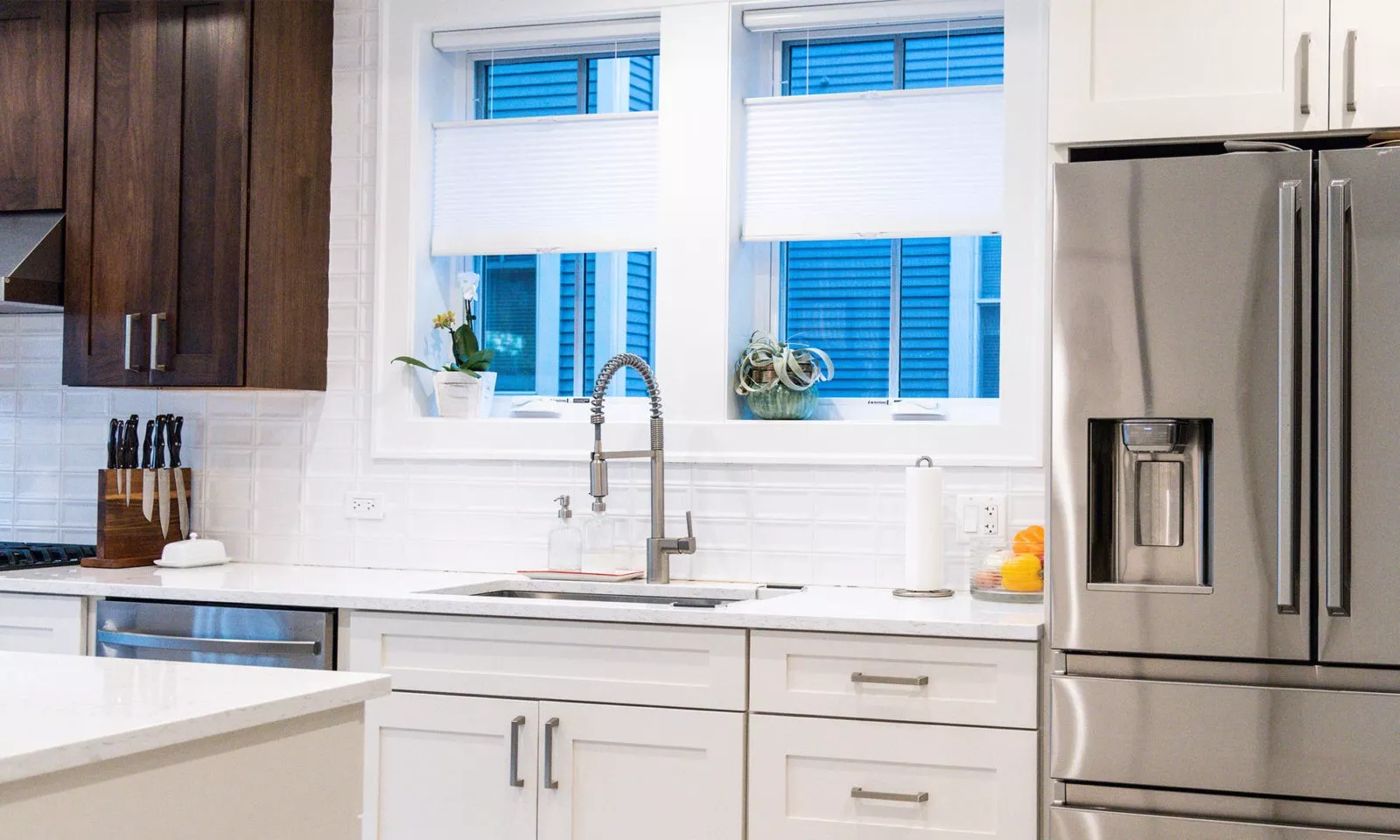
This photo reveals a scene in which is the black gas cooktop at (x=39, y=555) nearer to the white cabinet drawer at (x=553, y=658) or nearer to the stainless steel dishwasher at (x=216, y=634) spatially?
the stainless steel dishwasher at (x=216, y=634)

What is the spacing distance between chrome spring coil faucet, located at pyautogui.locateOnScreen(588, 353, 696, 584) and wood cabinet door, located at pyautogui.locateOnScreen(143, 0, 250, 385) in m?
0.88

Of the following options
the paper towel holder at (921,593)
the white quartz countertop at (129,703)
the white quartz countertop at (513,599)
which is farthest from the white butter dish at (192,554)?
the paper towel holder at (921,593)

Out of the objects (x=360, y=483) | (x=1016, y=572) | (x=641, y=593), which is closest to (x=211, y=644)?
(x=360, y=483)

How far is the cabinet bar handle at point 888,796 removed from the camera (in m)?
2.37

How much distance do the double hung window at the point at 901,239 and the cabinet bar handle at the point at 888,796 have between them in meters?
1.10

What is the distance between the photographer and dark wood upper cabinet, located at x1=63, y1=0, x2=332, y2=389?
318cm

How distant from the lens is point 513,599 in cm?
265

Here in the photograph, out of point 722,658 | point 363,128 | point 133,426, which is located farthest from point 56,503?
point 722,658

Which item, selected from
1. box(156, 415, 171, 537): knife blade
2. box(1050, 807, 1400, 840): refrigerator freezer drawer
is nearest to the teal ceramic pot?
box(1050, 807, 1400, 840): refrigerator freezer drawer

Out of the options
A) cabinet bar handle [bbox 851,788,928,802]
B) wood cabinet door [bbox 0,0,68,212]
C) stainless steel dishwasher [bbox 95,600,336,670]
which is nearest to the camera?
cabinet bar handle [bbox 851,788,928,802]

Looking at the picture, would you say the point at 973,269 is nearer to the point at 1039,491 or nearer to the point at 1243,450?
the point at 1039,491

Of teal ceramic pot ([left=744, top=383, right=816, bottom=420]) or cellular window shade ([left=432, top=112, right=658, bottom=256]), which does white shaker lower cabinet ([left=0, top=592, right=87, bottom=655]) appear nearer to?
cellular window shade ([left=432, top=112, right=658, bottom=256])

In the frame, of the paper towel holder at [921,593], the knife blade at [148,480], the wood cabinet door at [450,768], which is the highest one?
the knife blade at [148,480]

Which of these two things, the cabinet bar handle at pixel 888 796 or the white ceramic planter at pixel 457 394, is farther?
the white ceramic planter at pixel 457 394
